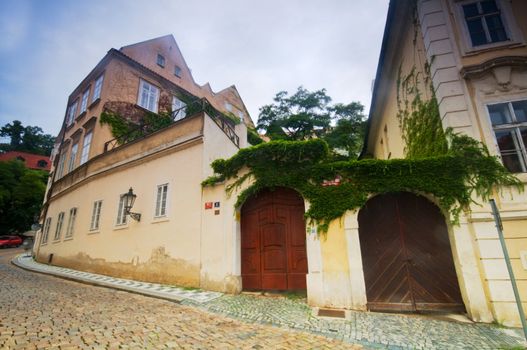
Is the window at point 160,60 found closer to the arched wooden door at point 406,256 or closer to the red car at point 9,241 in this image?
the arched wooden door at point 406,256

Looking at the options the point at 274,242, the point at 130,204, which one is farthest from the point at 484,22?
the point at 130,204

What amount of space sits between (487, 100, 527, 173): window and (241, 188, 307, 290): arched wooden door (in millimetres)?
5092

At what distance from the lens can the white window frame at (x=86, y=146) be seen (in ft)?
52.0

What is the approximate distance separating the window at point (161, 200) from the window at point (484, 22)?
10.8m

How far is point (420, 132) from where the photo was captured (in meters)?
7.98

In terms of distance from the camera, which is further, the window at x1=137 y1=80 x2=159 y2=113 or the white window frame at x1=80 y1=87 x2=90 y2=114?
the white window frame at x1=80 y1=87 x2=90 y2=114

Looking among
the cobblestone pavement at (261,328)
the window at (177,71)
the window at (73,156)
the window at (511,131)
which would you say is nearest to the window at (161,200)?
the cobblestone pavement at (261,328)

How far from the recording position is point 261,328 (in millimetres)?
4848

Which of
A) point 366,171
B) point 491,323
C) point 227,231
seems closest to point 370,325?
point 491,323

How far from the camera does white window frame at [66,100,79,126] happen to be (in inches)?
765

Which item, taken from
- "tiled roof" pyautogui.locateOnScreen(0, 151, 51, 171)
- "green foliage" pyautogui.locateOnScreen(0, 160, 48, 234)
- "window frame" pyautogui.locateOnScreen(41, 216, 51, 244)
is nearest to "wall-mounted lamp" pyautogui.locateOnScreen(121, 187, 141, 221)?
"window frame" pyautogui.locateOnScreen(41, 216, 51, 244)

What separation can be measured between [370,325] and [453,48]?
724 cm

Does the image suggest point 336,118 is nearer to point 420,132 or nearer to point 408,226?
point 420,132

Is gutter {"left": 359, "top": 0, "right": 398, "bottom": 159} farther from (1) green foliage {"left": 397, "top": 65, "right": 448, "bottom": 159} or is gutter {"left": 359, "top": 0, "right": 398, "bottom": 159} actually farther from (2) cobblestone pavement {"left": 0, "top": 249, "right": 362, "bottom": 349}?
(2) cobblestone pavement {"left": 0, "top": 249, "right": 362, "bottom": 349}
